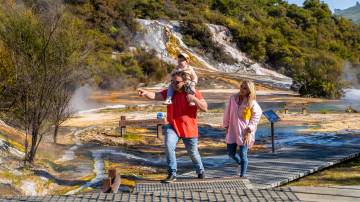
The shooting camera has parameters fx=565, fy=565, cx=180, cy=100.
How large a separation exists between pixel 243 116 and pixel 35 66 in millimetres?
5073

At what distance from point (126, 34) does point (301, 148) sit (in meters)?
36.8

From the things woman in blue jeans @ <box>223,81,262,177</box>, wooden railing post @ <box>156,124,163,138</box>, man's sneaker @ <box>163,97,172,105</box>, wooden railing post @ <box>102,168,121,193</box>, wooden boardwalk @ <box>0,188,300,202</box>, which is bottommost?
wooden railing post @ <box>156,124,163,138</box>

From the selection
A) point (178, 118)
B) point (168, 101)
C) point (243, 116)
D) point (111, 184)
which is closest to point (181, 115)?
point (178, 118)

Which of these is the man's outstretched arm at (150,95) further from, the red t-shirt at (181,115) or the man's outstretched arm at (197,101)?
the man's outstretched arm at (197,101)

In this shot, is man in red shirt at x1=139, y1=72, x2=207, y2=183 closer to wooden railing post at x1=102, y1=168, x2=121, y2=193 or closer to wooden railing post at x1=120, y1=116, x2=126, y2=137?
wooden railing post at x1=102, y1=168, x2=121, y2=193

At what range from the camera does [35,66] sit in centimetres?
1072

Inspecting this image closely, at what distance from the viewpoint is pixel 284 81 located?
4741 cm

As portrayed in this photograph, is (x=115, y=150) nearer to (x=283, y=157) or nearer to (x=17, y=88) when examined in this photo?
(x=17, y=88)

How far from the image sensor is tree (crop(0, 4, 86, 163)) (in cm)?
1080

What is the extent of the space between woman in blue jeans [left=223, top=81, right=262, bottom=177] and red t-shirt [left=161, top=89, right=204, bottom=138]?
57 cm

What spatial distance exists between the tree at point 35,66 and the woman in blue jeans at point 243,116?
4729 mm

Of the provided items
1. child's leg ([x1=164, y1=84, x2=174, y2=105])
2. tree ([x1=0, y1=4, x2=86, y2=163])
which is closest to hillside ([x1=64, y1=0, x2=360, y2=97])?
tree ([x1=0, y1=4, x2=86, y2=163])

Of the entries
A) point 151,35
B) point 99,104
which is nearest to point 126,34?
point 151,35

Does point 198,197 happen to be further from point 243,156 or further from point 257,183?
point 257,183
